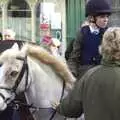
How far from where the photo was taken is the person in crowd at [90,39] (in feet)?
16.8

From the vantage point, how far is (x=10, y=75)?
4.06 meters

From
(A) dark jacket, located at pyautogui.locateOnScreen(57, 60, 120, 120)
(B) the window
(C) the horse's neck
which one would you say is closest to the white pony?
(C) the horse's neck

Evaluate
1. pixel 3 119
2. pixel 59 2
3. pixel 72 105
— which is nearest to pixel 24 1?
pixel 59 2

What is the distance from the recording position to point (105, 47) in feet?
11.1

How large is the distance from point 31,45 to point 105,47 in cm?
Answer: 109

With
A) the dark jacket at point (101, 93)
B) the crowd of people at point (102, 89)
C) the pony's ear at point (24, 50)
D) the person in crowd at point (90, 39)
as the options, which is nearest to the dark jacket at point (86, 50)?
the person in crowd at point (90, 39)

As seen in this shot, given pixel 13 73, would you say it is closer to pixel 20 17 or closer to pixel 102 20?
pixel 102 20

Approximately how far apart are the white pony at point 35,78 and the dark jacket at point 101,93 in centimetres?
70

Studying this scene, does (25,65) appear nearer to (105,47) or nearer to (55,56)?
(55,56)

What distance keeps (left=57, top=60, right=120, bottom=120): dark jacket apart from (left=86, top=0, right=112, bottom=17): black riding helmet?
5.49 ft

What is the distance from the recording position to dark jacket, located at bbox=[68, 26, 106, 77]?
16.9ft

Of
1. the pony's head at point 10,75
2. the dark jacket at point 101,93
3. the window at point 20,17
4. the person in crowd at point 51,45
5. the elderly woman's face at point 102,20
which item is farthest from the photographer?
the window at point 20,17

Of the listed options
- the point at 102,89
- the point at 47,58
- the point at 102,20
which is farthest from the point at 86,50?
the point at 102,89

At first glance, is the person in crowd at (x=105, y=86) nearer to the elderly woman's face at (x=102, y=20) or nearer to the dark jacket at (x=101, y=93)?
the dark jacket at (x=101, y=93)
